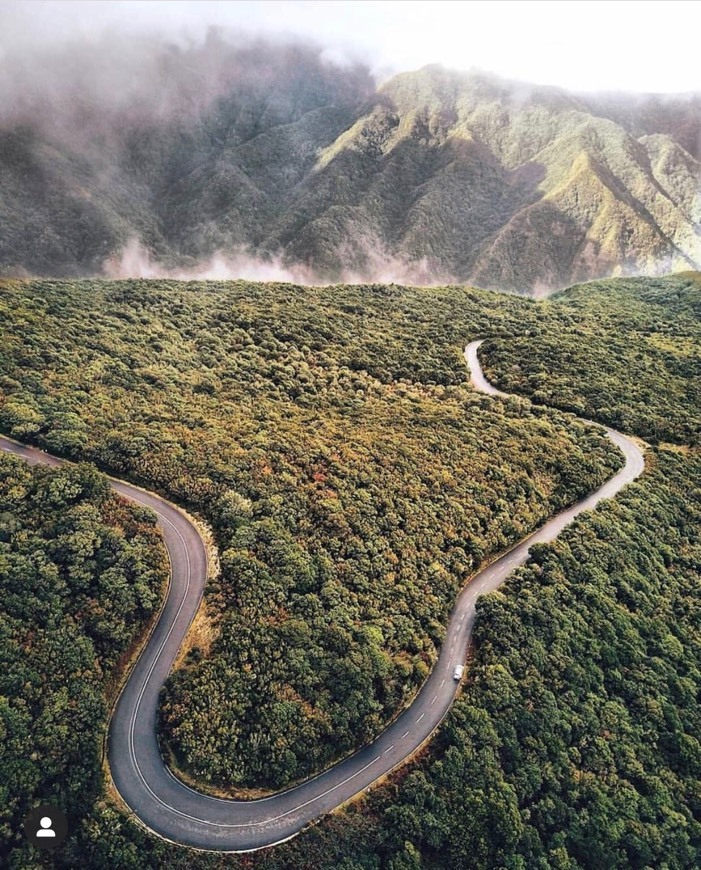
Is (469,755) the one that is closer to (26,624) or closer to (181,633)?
(181,633)

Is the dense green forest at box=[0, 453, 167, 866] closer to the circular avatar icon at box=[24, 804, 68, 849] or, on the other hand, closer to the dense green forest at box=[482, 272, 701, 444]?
the circular avatar icon at box=[24, 804, 68, 849]

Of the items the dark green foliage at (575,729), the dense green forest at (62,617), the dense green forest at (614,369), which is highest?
the dense green forest at (614,369)

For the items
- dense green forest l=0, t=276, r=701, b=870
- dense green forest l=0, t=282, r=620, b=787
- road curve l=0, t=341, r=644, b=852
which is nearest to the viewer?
road curve l=0, t=341, r=644, b=852

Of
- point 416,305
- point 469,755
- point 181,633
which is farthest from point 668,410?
point 181,633

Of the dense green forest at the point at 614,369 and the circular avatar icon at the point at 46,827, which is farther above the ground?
the dense green forest at the point at 614,369

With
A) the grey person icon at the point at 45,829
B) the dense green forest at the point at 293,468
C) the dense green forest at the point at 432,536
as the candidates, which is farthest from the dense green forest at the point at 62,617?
the dense green forest at the point at 293,468

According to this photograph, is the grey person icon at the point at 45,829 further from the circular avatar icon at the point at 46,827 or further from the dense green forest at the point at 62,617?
the dense green forest at the point at 62,617

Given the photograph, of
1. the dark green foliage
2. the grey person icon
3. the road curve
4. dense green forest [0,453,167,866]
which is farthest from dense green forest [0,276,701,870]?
dense green forest [0,453,167,866]
